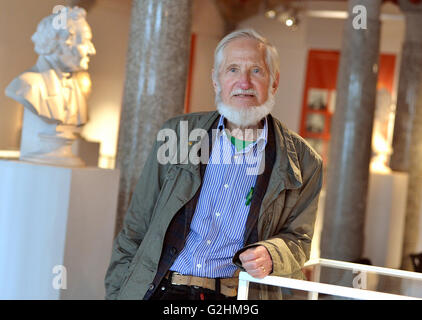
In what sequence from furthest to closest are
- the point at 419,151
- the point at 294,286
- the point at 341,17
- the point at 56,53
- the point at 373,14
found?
the point at 341,17 < the point at 419,151 < the point at 373,14 < the point at 56,53 < the point at 294,286

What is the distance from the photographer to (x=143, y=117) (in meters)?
4.94

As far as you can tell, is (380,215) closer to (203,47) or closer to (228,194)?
(203,47)

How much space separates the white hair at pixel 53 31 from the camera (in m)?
4.18

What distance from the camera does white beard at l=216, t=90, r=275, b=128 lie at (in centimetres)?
245

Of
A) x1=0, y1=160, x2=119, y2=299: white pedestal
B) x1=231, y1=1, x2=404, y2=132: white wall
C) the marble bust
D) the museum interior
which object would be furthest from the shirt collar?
x1=231, y1=1, x2=404, y2=132: white wall

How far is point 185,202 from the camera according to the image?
239 centimetres

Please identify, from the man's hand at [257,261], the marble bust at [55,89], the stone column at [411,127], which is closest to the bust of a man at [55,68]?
the marble bust at [55,89]

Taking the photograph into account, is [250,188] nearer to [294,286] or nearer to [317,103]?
[294,286]

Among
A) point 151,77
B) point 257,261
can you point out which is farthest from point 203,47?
point 257,261

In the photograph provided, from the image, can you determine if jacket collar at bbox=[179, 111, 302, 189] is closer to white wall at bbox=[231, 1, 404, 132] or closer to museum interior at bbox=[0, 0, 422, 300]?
museum interior at bbox=[0, 0, 422, 300]

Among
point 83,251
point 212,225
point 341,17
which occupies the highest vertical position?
point 341,17

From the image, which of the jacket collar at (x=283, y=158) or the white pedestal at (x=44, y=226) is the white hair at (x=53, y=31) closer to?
the white pedestal at (x=44, y=226)

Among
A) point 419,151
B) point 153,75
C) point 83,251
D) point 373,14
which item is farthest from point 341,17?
point 83,251
